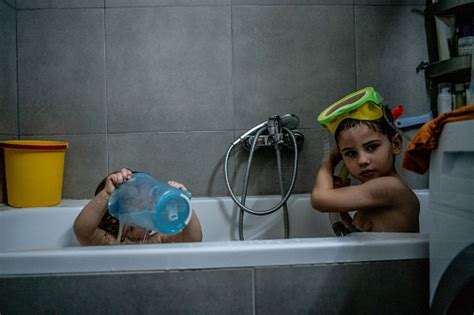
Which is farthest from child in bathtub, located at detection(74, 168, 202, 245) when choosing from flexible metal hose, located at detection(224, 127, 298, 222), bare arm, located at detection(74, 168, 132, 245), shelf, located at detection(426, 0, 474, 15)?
shelf, located at detection(426, 0, 474, 15)

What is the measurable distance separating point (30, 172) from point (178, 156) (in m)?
0.56

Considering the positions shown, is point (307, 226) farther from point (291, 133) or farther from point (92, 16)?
point (92, 16)

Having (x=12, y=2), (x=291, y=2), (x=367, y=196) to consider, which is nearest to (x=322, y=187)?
(x=367, y=196)

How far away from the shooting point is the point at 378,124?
1011mm

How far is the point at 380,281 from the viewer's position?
668 mm

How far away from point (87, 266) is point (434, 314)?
641 mm

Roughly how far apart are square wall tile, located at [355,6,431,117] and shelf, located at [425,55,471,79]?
0.08 meters

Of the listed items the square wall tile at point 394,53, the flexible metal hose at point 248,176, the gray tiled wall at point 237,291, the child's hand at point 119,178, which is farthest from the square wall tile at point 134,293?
the square wall tile at point 394,53

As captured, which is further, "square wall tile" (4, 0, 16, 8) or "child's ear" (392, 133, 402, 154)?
"square wall tile" (4, 0, 16, 8)

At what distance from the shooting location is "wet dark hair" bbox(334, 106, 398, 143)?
1.00m

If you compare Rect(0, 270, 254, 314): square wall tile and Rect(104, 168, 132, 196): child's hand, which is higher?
Rect(104, 168, 132, 196): child's hand

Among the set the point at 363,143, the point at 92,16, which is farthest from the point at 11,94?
the point at 363,143

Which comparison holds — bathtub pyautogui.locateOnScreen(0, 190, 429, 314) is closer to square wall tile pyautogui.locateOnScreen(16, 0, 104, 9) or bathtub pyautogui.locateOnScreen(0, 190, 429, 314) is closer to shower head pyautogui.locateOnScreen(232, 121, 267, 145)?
shower head pyautogui.locateOnScreen(232, 121, 267, 145)

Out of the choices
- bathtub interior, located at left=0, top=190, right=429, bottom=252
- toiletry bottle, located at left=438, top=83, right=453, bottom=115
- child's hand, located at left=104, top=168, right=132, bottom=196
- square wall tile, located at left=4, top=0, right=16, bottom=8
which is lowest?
bathtub interior, located at left=0, top=190, right=429, bottom=252
